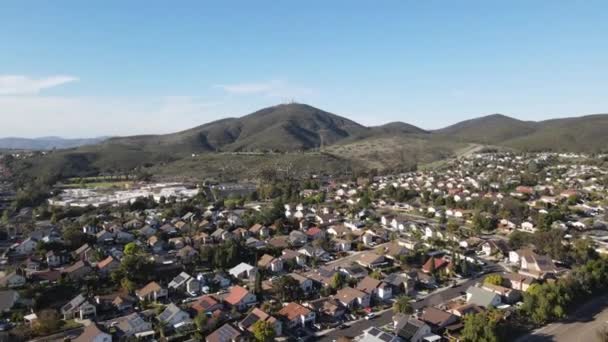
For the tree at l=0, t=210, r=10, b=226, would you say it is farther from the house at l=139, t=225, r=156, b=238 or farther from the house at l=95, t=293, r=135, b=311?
the house at l=95, t=293, r=135, b=311

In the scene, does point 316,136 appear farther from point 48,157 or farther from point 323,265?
point 323,265

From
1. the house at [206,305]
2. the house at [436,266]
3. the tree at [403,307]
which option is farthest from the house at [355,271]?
the house at [206,305]

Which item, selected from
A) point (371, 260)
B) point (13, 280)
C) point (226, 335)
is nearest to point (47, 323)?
point (13, 280)

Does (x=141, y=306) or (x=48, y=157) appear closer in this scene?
(x=141, y=306)

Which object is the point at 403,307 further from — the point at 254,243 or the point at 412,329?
the point at 254,243

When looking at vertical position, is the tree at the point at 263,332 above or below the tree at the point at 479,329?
below

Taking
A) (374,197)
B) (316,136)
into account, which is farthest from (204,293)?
(316,136)

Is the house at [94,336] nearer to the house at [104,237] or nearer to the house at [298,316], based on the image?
the house at [298,316]
